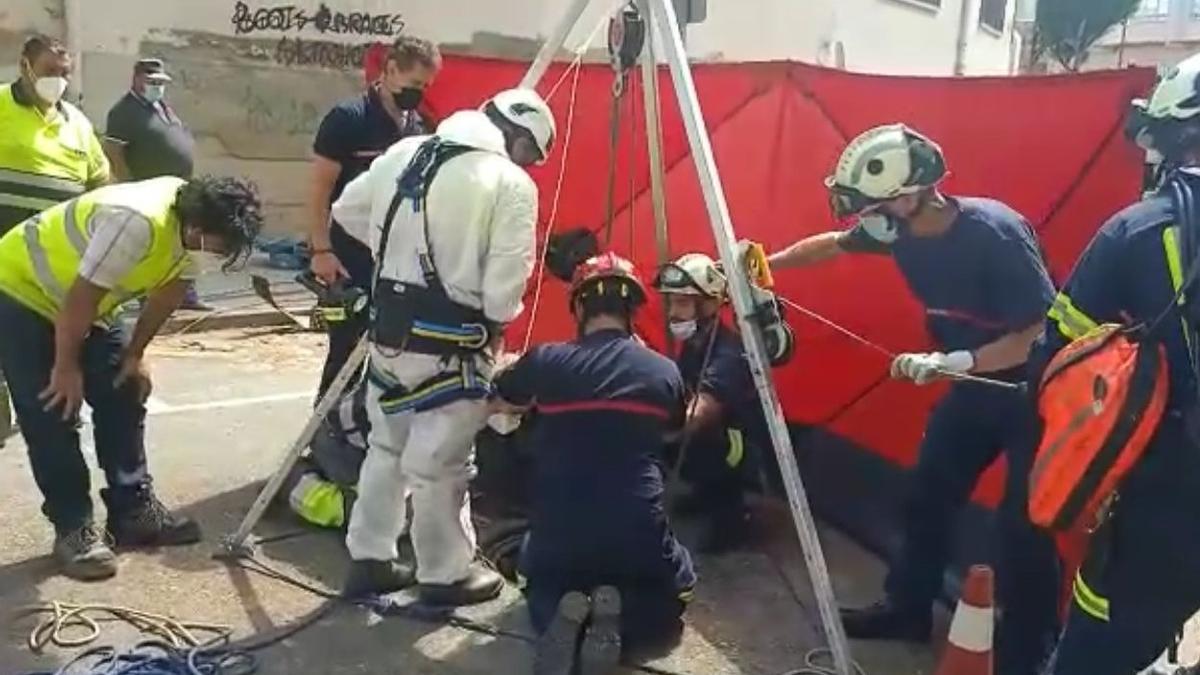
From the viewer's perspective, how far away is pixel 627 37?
4609 mm

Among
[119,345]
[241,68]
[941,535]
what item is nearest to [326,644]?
[119,345]

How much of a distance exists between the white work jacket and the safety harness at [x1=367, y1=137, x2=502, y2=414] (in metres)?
0.02

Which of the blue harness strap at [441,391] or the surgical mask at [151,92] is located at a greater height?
the surgical mask at [151,92]

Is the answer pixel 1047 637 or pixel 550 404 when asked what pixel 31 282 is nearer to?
pixel 550 404

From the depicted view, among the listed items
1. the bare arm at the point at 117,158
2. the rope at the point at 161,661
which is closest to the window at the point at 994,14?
the bare arm at the point at 117,158

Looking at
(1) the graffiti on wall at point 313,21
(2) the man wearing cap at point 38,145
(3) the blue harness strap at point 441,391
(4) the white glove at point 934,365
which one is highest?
(1) the graffiti on wall at point 313,21

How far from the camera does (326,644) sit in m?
3.97

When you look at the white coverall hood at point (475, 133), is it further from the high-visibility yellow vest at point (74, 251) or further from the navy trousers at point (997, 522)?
the navy trousers at point (997, 522)

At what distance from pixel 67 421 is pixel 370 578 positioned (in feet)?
3.79

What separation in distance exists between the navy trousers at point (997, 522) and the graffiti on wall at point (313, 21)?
889cm

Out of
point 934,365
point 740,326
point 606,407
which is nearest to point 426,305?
point 606,407

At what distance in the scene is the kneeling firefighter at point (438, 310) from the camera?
12.8ft

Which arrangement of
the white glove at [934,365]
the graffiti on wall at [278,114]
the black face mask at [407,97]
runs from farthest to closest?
the graffiti on wall at [278,114] < the black face mask at [407,97] < the white glove at [934,365]

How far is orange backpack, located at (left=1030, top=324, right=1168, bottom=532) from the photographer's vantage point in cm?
248
